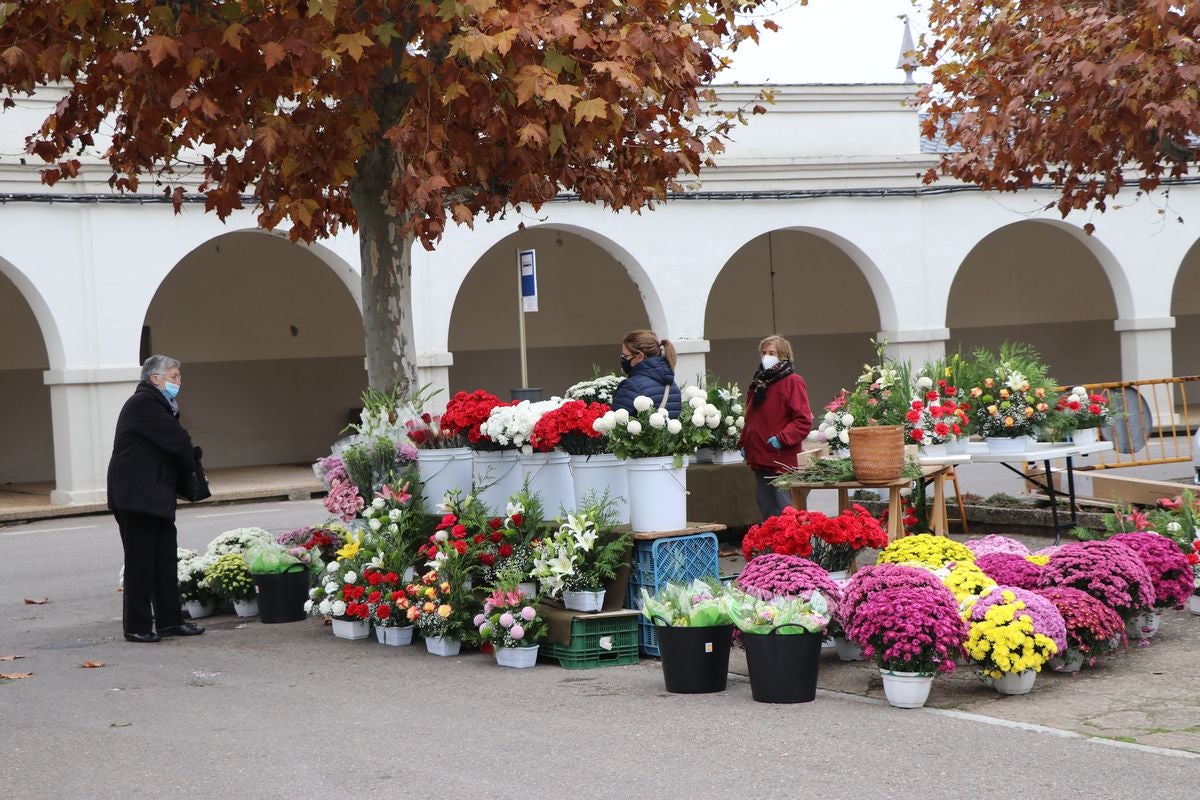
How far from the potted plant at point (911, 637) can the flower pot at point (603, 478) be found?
1.88 m

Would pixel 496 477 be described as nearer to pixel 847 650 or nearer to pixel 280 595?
pixel 280 595

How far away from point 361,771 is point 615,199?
5635 mm

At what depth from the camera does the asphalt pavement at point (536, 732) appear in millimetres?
5383

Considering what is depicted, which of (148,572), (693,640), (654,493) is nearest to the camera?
(693,640)

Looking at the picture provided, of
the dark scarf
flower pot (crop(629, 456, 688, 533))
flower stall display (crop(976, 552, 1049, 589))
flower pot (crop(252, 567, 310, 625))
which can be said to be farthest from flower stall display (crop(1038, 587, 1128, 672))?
flower pot (crop(252, 567, 310, 625))

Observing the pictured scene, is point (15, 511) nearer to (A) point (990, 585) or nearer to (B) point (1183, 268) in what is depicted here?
(A) point (990, 585)

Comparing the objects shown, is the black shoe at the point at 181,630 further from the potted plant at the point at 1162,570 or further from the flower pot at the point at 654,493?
the potted plant at the point at 1162,570

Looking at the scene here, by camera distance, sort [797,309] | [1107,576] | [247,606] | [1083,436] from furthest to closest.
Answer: [797,309] → [1083,436] → [247,606] → [1107,576]

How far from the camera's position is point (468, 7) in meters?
7.98

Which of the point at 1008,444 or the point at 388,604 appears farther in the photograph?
the point at 1008,444

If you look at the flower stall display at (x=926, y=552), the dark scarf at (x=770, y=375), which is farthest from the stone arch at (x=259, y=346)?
the flower stall display at (x=926, y=552)

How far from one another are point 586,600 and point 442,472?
157 cm

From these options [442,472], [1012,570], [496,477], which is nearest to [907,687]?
[1012,570]

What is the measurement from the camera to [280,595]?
965cm
